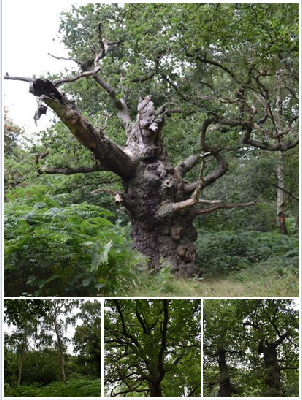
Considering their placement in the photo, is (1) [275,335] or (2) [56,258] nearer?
(1) [275,335]

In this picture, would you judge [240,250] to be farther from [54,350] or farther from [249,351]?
[54,350]

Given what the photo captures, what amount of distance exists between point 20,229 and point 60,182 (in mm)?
4507

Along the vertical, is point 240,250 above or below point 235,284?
above

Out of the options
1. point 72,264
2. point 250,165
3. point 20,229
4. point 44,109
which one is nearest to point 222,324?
point 72,264

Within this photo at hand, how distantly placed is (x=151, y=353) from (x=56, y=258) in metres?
1.49

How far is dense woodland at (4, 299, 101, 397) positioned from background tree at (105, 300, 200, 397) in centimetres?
16

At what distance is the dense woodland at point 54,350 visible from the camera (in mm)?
4820

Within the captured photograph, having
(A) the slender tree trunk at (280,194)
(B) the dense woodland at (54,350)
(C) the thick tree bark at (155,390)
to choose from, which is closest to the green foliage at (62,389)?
(B) the dense woodland at (54,350)

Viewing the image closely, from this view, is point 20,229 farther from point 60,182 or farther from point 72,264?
point 60,182

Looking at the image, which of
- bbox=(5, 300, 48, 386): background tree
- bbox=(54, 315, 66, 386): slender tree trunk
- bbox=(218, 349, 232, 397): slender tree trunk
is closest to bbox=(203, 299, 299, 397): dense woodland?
bbox=(218, 349, 232, 397): slender tree trunk

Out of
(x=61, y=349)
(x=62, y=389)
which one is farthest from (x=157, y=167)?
(x=62, y=389)

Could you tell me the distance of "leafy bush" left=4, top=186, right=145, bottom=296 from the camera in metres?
5.43

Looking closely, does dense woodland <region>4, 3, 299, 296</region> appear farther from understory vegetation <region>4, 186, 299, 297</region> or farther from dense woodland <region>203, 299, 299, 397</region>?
dense woodland <region>203, 299, 299, 397</region>

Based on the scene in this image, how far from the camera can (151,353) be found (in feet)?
16.0
